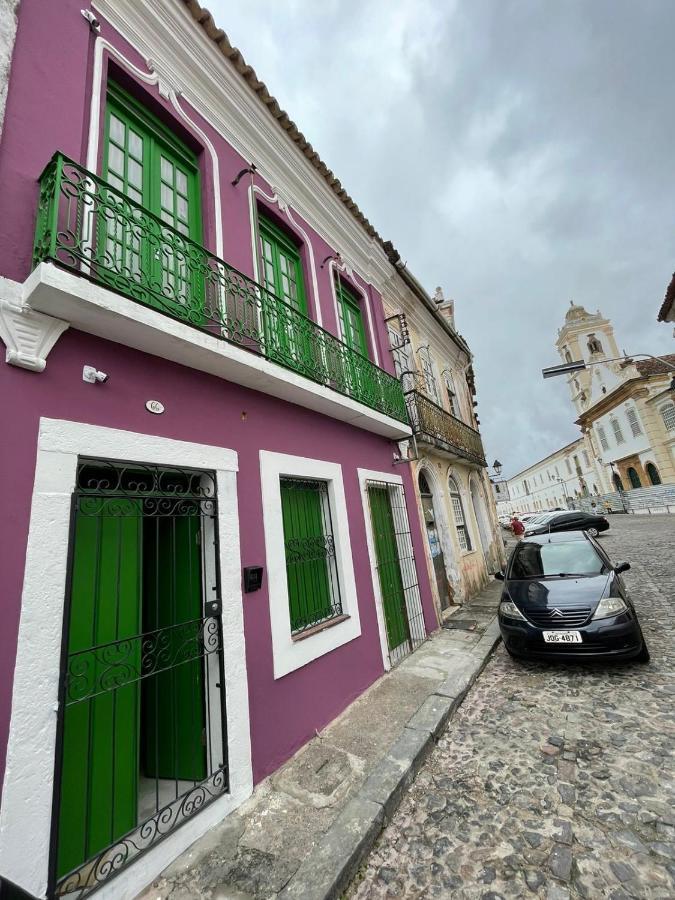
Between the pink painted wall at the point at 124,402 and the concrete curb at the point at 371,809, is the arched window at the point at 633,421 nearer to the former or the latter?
the concrete curb at the point at 371,809

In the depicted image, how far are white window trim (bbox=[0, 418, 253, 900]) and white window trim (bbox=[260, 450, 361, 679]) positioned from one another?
22.4 inches

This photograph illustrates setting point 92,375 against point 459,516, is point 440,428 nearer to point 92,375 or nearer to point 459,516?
point 459,516

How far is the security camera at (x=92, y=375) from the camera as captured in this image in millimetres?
2676

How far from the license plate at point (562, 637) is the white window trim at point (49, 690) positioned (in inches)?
144

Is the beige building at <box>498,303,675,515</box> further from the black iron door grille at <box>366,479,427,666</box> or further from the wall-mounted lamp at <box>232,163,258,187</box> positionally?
the wall-mounted lamp at <box>232,163,258,187</box>

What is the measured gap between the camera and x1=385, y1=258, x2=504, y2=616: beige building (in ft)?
26.2

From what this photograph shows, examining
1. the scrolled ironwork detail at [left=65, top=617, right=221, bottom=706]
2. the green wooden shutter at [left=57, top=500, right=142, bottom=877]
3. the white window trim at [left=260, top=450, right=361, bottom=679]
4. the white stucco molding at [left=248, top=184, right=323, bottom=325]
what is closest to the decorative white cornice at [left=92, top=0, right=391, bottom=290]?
the white stucco molding at [left=248, top=184, right=323, bottom=325]

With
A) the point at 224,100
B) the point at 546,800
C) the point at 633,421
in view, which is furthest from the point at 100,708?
the point at 633,421

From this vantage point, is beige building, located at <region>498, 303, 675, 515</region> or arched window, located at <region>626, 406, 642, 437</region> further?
arched window, located at <region>626, 406, 642, 437</region>

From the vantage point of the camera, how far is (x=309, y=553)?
14.8ft

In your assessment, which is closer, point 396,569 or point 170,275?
point 170,275

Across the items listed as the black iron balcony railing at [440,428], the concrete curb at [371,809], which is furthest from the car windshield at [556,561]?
the black iron balcony railing at [440,428]

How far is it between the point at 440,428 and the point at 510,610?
454cm

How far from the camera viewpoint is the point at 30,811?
1929mm
